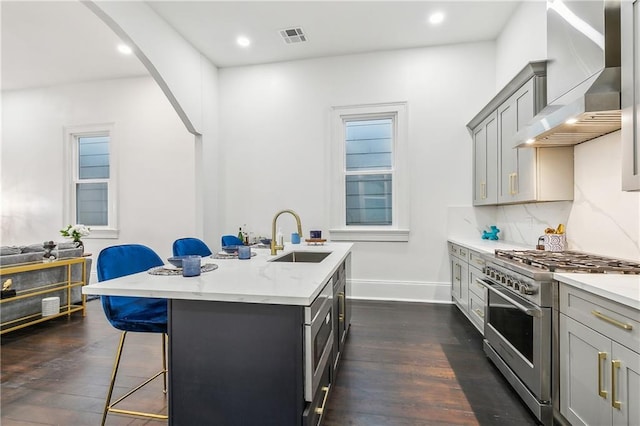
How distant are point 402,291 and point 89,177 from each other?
5524 mm

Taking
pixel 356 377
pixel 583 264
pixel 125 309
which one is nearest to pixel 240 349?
pixel 125 309

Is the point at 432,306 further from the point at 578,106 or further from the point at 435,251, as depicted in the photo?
the point at 578,106

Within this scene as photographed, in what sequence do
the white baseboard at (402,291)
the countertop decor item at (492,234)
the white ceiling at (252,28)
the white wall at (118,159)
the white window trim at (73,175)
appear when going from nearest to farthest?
the white ceiling at (252,28) → the countertop decor item at (492,234) → the white baseboard at (402,291) → the white wall at (118,159) → the white window trim at (73,175)

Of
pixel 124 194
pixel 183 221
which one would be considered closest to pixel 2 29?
pixel 124 194

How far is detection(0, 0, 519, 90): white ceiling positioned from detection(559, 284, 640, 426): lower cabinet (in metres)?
3.34

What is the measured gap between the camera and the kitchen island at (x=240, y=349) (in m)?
1.32

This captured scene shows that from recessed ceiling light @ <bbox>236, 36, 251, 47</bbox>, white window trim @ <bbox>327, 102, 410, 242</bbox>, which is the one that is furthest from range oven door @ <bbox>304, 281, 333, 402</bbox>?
recessed ceiling light @ <bbox>236, 36, 251, 47</bbox>

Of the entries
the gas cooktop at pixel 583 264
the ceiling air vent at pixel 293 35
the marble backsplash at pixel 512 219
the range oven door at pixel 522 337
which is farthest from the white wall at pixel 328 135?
the gas cooktop at pixel 583 264

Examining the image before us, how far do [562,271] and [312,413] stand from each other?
152 centimetres

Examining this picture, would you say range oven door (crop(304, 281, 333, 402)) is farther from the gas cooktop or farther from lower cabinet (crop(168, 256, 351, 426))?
the gas cooktop

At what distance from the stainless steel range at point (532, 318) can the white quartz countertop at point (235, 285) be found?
3.90 ft

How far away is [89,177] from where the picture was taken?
5562 millimetres

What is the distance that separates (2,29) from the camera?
389 centimetres

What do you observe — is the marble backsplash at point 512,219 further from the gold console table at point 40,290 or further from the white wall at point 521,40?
the gold console table at point 40,290
